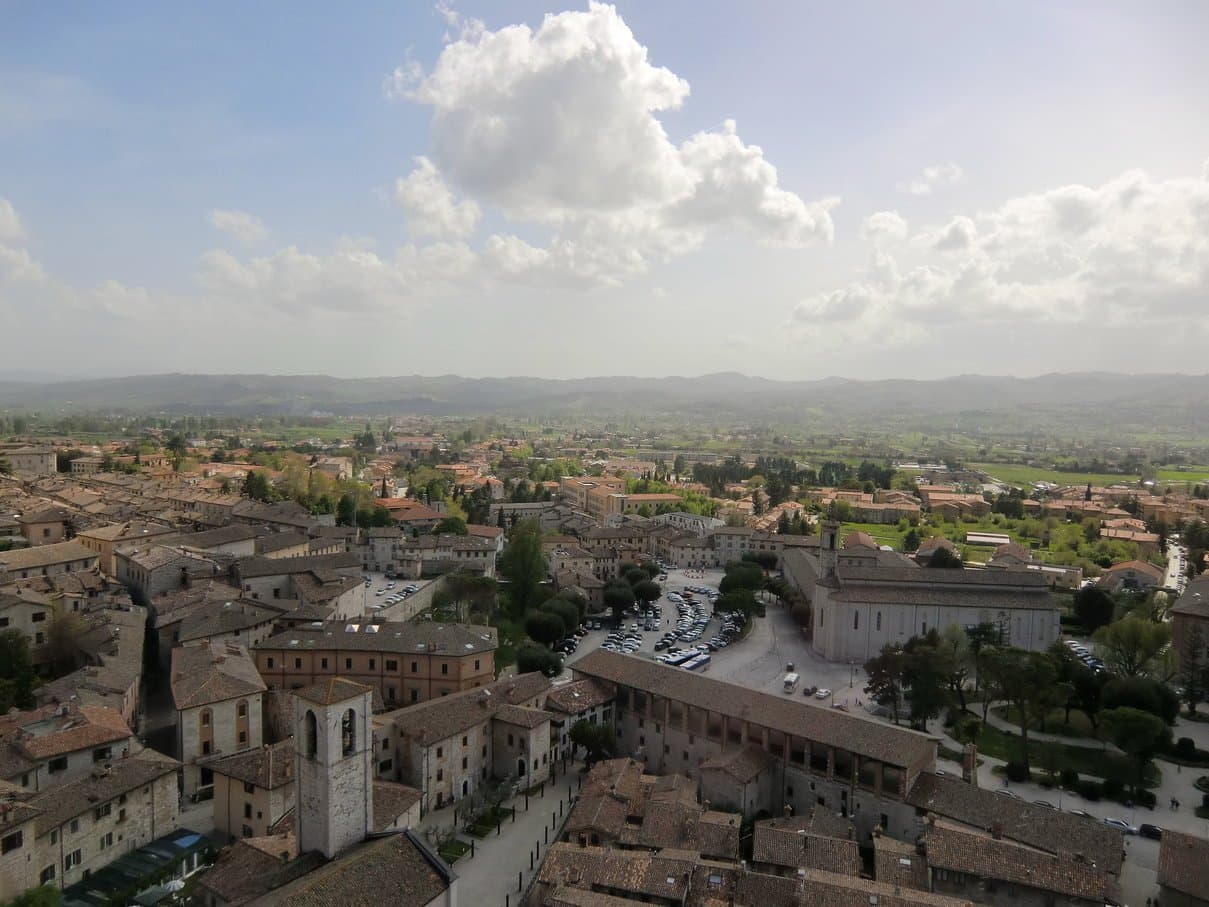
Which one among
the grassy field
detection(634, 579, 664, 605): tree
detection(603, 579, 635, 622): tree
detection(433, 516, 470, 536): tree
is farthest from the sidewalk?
the grassy field

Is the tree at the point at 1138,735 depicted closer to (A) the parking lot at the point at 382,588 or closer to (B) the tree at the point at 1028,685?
(B) the tree at the point at 1028,685

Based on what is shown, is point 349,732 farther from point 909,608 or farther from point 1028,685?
point 909,608

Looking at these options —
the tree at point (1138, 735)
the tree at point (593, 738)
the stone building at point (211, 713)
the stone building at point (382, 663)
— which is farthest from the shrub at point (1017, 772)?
the stone building at point (211, 713)

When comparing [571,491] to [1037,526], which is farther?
[571,491]

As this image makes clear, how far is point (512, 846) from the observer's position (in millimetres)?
20734

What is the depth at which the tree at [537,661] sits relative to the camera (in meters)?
32.8

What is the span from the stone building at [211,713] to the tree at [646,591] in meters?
23.5

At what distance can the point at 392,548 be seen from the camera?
5150 cm

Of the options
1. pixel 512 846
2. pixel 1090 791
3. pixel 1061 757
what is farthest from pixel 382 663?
pixel 1061 757

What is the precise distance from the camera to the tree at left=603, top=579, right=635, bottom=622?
43969mm

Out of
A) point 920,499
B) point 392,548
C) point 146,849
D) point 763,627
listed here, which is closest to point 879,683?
point 763,627

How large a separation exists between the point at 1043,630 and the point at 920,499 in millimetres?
58680

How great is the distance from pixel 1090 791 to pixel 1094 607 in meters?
21.5

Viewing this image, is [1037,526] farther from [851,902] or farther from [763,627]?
[851,902]
